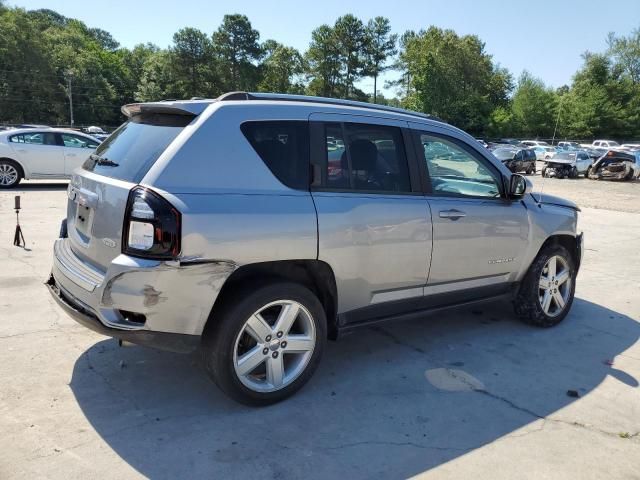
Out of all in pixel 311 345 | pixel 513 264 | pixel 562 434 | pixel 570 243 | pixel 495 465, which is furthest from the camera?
pixel 570 243

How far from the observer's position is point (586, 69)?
80.9 m

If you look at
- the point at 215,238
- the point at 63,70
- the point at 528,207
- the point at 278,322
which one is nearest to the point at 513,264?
the point at 528,207

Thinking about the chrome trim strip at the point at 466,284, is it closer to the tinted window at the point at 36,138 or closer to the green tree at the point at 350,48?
the tinted window at the point at 36,138

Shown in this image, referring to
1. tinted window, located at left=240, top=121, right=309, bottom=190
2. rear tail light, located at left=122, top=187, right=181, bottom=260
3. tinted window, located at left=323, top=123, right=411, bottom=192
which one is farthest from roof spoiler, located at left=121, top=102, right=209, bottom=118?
tinted window, located at left=323, top=123, right=411, bottom=192

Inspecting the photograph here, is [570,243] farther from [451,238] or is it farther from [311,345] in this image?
[311,345]

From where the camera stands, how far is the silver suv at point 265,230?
2.83 meters

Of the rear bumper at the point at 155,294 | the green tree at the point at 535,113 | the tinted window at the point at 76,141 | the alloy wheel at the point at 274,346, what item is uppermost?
the green tree at the point at 535,113

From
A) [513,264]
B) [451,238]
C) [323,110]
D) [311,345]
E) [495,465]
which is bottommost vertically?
[495,465]

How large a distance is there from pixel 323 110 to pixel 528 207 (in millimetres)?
2244

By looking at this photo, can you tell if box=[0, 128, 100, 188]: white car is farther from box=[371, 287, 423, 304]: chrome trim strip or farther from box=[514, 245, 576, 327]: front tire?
box=[514, 245, 576, 327]: front tire

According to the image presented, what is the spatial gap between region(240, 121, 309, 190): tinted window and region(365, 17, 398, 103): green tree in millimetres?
91732

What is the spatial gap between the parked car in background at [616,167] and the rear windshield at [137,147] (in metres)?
30.5

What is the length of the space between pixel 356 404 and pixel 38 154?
1285cm

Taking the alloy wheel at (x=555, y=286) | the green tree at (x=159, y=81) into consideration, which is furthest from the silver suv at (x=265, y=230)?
the green tree at (x=159, y=81)
